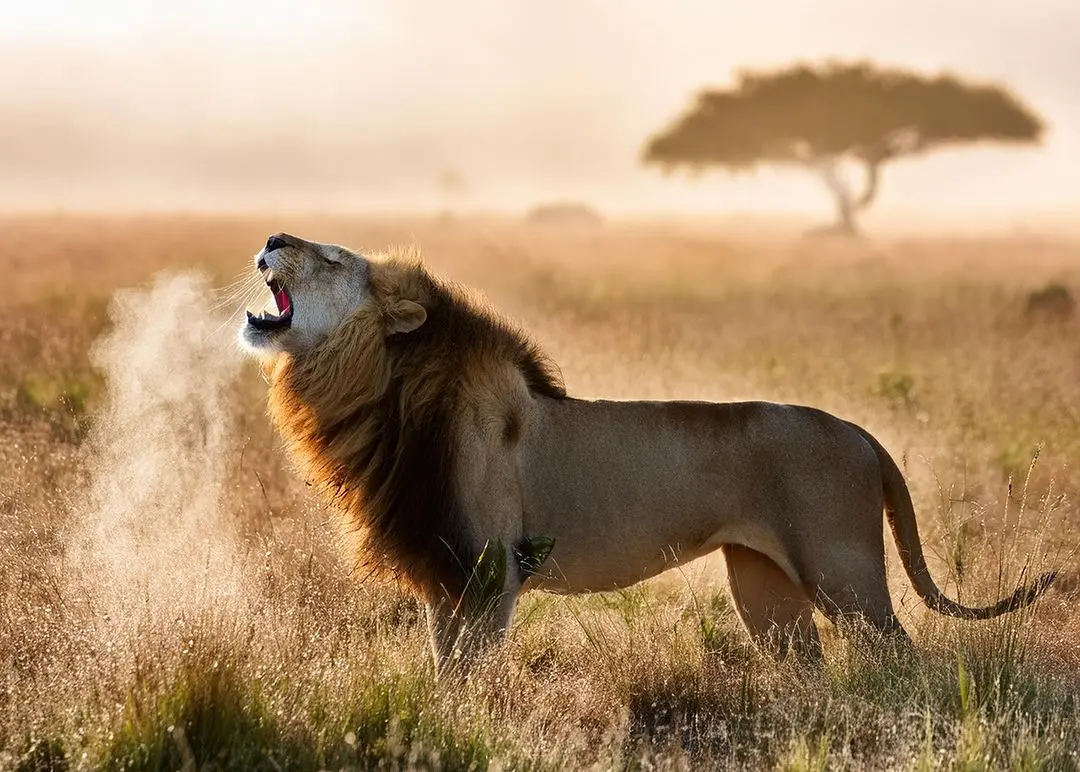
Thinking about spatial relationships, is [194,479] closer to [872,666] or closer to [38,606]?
[38,606]

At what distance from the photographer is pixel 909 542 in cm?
544

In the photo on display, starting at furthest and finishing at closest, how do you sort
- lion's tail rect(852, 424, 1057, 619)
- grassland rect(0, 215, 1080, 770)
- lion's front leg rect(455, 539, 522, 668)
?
1. lion's tail rect(852, 424, 1057, 619)
2. lion's front leg rect(455, 539, 522, 668)
3. grassland rect(0, 215, 1080, 770)

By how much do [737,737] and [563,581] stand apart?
2.58ft

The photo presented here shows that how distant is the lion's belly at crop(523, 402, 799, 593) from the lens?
5.13m

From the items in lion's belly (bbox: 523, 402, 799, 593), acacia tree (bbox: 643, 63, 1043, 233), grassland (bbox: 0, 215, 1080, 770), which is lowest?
grassland (bbox: 0, 215, 1080, 770)

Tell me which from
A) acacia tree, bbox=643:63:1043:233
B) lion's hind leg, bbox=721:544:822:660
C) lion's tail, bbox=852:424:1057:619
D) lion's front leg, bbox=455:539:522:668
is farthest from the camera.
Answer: acacia tree, bbox=643:63:1043:233

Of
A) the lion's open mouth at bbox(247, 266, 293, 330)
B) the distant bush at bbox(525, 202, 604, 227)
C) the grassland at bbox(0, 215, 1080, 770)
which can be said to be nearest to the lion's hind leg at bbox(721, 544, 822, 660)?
the grassland at bbox(0, 215, 1080, 770)

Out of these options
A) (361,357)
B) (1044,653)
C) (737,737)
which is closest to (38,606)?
(361,357)

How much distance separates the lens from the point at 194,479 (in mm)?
7375

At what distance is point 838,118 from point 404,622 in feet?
114

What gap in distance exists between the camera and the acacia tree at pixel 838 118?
38375 mm

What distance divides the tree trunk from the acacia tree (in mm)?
1100

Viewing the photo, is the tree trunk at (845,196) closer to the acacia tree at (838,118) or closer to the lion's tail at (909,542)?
the acacia tree at (838,118)

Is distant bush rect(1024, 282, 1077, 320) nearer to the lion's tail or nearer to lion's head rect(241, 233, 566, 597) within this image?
the lion's tail
